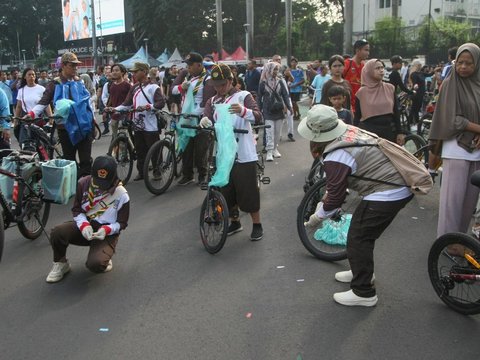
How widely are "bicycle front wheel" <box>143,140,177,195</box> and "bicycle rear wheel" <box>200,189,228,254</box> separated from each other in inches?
87.6

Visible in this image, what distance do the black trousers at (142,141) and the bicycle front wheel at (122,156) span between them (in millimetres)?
177

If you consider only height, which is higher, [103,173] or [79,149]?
[103,173]

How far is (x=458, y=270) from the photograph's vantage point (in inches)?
141

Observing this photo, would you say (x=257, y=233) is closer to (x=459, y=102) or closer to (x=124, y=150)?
A: (x=459, y=102)

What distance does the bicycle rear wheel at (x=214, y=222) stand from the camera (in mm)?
4848

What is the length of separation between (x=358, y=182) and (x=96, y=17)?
200 feet

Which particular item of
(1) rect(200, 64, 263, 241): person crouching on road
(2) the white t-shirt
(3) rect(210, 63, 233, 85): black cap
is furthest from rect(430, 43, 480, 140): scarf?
(2) the white t-shirt

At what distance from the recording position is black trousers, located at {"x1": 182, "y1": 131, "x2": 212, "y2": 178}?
24.6 ft

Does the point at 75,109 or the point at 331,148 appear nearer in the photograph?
the point at 331,148

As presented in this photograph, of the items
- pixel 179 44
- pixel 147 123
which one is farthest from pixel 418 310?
pixel 179 44

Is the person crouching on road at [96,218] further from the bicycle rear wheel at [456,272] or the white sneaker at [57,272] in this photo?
the bicycle rear wheel at [456,272]

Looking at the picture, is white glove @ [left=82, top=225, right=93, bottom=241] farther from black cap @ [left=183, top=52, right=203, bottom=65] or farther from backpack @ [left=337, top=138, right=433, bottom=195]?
black cap @ [left=183, top=52, right=203, bottom=65]

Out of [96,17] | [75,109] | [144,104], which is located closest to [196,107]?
[144,104]

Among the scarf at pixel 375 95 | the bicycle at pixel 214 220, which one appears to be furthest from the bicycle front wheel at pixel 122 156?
the scarf at pixel 375 95
